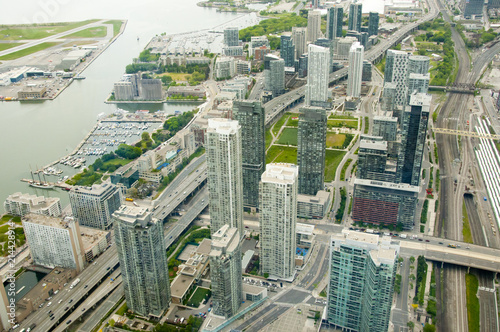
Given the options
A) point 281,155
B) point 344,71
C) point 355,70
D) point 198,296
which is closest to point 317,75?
point 355,70

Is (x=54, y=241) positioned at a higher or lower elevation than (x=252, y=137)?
lower

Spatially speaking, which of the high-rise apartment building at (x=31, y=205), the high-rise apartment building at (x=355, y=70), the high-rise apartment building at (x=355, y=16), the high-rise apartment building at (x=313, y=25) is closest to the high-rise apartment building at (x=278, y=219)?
the high-rise apartment building at (x=31, y=205)

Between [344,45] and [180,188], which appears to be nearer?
[180,188]

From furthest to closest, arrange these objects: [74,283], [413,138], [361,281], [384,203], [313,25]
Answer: [313,25] → [384,203] → [413,138] → [74,283] → [361,281]

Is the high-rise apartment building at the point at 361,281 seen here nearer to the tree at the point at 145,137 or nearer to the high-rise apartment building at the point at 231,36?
the tree at the point at 145,137

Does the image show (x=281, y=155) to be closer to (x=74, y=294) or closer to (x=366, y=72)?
(x=74, y=294)

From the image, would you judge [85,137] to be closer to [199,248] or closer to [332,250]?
[199,248]
